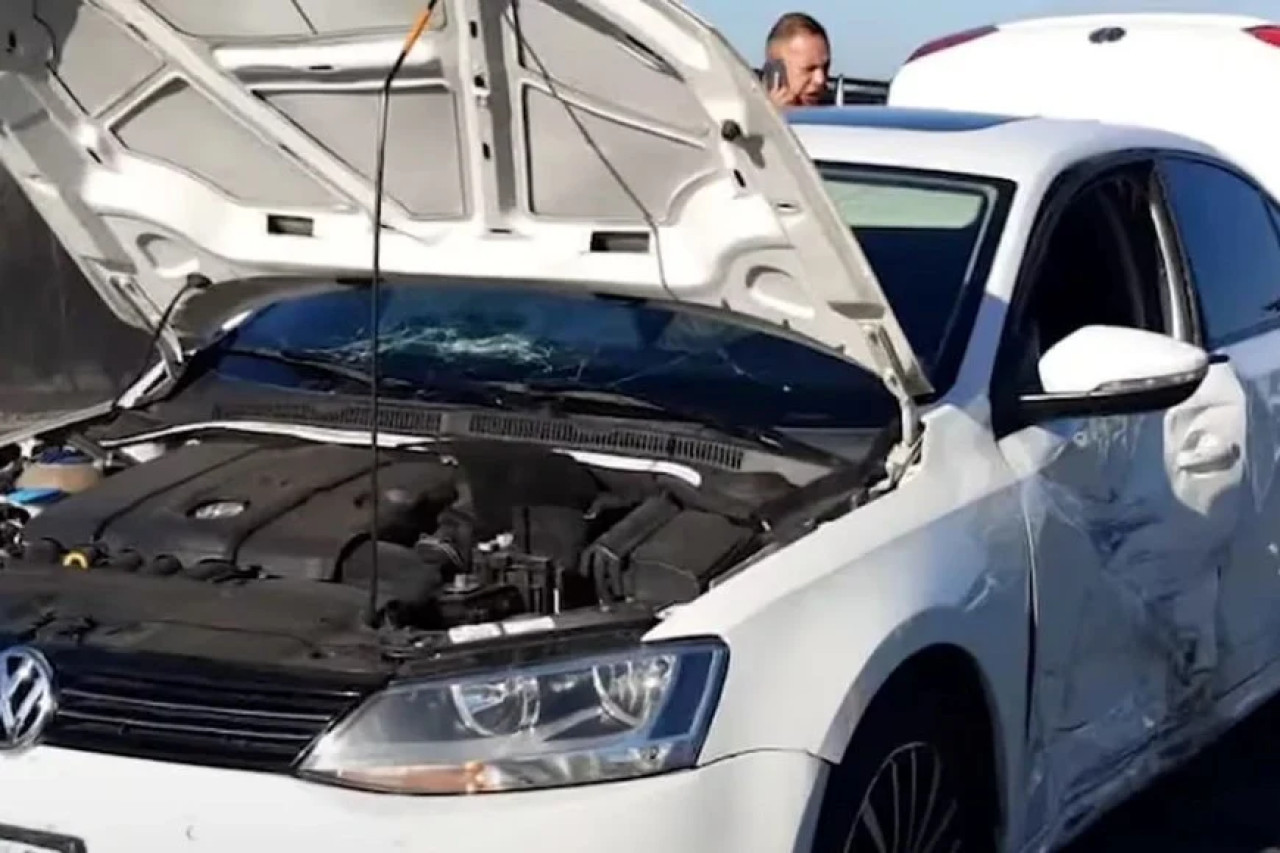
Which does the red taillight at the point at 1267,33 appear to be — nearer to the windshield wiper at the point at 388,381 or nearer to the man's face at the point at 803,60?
the man's face at the point at 803,60

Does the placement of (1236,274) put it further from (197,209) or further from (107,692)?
(107,692)

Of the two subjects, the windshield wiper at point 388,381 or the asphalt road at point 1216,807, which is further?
the asphalt road at point 1216,807

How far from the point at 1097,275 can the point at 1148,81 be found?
2.77m

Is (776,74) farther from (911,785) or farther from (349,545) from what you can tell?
(911,785)

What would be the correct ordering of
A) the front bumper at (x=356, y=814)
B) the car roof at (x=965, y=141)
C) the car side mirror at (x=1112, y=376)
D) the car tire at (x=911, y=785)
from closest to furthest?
the front bumper at (x=356, y=814)
the car tire at (x=911, y=785)
the car side mirror at (x=1112, y=376)
the car roof at (x=965, y=141)

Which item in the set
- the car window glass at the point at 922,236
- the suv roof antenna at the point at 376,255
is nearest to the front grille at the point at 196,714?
the suv roof antenna at the point at 376,255

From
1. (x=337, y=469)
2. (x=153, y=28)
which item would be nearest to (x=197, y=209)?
(x=153, y=28)

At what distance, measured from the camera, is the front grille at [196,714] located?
3.29 meters

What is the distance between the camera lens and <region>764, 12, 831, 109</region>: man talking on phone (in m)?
7.75

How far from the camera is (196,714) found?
10.9 feet

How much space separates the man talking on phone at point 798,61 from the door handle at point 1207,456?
3016 mm

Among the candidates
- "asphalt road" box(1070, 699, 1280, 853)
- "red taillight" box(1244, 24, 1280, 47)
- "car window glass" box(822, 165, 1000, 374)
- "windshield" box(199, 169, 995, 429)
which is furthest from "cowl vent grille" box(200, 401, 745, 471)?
"red taillight" box(1244, 24, 1280, 47)

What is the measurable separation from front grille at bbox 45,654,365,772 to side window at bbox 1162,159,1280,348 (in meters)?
2.55

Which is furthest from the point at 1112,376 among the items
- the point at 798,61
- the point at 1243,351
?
the point at 798,61
